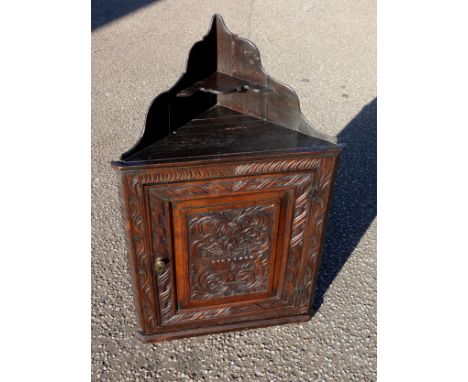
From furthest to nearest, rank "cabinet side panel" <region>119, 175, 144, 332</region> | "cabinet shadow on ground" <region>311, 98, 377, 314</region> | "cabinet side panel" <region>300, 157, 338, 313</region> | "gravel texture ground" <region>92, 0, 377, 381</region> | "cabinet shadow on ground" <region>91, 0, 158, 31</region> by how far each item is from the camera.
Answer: "cabinet shadow on ground" <region>91, 0, 158, 31</region>, "cabinet shadow on ground" <region>311, 98, 377, 314</region>, "gravel texture ground" <region>92, 0, 377, 381</region>, "cabinet side panel" <region>300, 157, 338, 313</region>, "cabinet side panel" <region>119, 175, 144, 332</region>

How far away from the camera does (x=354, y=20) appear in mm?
5883

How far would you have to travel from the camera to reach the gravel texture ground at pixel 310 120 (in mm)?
1991

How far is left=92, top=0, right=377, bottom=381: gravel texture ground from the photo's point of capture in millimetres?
1991

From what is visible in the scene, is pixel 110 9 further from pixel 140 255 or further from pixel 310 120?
pixel 140 255

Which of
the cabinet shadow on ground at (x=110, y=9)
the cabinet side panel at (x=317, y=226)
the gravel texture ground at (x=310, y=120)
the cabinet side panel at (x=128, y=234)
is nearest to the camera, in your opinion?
the cabinet side panel at (x=128, y=234)

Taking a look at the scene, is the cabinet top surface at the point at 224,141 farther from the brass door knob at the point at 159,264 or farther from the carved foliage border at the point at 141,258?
the brass door knob at the point at 159,264

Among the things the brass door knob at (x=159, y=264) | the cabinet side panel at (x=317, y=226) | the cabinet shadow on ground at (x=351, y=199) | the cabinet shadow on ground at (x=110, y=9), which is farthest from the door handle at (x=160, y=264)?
the cabinet shadow on ground at (x=110, y=9)

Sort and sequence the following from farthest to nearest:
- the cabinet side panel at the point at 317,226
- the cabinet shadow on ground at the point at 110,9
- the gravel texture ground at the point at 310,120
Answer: the cabinet shadow on ground at the point at 110,9, the gravel texture ground at the point at 310,120, the cabinet side panel at the point at 317,226

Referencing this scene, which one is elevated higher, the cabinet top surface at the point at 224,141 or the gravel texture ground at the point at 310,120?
the cabinet top surface at the point at 224,141

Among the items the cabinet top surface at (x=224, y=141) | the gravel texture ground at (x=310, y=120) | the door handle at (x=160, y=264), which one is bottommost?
the gravel texture ground at (x=310, y=120)

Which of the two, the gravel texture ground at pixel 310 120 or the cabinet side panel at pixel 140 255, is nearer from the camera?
the cabinet side panel at pixel 140 255

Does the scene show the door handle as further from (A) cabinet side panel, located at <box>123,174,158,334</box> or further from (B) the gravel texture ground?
(B) the gravel texture ground

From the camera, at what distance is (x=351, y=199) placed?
2.98 m

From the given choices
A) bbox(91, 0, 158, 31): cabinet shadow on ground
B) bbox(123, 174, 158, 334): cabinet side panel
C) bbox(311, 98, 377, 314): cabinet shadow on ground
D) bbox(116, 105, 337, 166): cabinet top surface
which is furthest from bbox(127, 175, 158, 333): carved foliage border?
bbox(91, 0, 158, 31): cabinet shadow on ground
